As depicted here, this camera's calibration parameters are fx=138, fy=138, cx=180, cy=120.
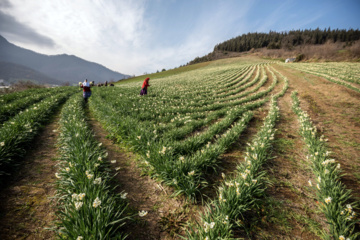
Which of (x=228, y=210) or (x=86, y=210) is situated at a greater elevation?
(x=86, y=210)

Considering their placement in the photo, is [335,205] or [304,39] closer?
[335,205]

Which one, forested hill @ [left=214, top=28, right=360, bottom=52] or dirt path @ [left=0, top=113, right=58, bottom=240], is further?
forested hill @ [left=214, top=28, right=360, bottom=52]

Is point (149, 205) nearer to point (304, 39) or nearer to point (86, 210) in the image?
point (86, 210)

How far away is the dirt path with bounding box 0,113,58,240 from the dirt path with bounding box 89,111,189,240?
1.29 m

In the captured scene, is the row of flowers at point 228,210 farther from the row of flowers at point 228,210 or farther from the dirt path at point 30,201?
the dirt path at point 30,201

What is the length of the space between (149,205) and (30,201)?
2400 millimetres

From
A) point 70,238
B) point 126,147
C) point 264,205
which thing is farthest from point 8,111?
point 264,205

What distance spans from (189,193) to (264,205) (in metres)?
1.55

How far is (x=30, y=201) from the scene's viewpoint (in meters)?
2.79

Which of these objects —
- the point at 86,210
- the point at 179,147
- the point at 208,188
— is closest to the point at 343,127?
the point at 208,188

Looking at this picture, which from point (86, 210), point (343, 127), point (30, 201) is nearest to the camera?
point (86, 210)

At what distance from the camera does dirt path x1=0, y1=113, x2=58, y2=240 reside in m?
2.28

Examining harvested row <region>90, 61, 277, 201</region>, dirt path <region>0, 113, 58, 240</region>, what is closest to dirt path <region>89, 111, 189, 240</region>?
harvested row <region>90, 61, 277, 201</region>

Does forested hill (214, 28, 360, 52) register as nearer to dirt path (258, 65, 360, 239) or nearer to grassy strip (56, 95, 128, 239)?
dirt path (258, 65, 360, 239)
